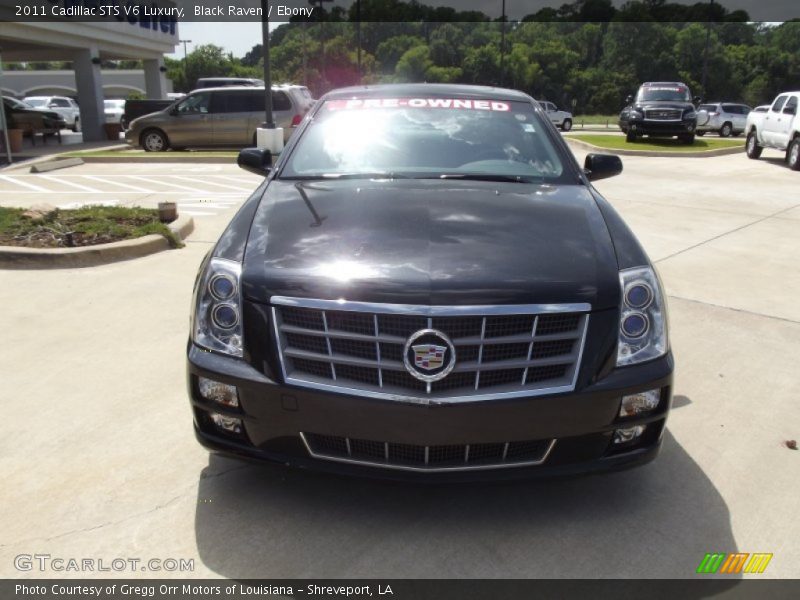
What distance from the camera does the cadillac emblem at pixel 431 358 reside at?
255cm

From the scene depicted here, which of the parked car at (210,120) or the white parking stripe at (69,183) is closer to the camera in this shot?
the white parking stripe at (69,183)

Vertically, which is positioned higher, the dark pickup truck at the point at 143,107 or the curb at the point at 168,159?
the dark pickup truck at the point at 143,107

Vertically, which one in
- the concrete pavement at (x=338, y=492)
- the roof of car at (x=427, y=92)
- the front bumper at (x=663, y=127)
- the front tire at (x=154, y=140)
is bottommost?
the concrete pavement at (x=338, y=492)

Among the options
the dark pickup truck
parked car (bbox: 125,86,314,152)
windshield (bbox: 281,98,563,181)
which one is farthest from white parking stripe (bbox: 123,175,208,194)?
the dark pickup truck

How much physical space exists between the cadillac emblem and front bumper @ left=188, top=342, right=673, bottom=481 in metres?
0.11

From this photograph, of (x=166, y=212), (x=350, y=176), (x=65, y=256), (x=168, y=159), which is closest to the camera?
(x=350, y=176)

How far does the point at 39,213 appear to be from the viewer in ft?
25.5

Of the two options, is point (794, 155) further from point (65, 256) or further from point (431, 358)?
point (431, 358)

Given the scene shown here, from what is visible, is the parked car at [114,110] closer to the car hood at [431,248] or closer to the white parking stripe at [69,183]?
the white parking stripe at [69,183]

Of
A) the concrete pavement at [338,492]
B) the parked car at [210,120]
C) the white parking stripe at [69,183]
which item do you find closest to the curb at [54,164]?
the white parking stripe at [69,183]

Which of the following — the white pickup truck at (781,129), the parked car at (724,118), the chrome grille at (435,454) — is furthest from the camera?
the parked car at (724,118)

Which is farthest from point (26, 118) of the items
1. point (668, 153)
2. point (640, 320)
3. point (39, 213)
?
point (640, 320)

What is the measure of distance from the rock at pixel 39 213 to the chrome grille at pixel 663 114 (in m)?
18.5

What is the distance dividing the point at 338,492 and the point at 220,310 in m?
0.94
